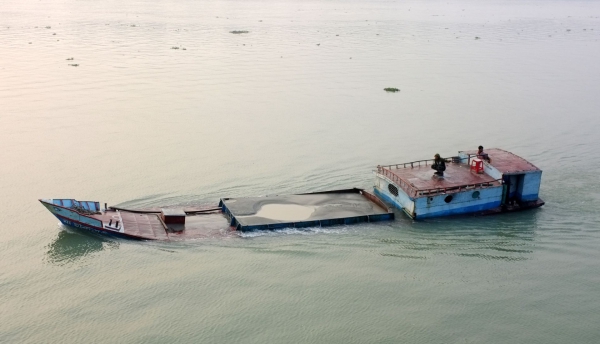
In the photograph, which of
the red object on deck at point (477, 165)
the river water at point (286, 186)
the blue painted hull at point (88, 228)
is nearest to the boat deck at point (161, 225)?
the blue painted hull at point (88, 228)

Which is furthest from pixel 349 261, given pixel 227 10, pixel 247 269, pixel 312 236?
pixel 227 10

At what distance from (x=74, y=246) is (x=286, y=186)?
35.3 ft

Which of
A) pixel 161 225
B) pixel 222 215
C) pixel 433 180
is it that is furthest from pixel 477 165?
pixel 161 225

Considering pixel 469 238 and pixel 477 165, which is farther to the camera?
pixel 477 165

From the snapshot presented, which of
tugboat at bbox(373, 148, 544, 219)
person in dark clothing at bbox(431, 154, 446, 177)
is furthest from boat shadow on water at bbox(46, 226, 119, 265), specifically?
person in dark clothing at bbox(431, 154, 446, 177)

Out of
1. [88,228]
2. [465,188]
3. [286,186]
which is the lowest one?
[286,186]

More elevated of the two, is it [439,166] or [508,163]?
[439,166]

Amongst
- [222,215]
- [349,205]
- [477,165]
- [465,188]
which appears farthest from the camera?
[477,165]

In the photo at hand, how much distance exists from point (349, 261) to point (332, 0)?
169m

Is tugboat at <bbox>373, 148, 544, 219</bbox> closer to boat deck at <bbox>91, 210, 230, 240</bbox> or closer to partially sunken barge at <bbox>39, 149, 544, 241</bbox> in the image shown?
partially sunken barge at <bbox>39, 149, 544, 241</bbox>

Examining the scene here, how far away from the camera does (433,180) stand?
2825cm

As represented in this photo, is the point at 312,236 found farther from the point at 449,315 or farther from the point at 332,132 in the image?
the point at 332,132

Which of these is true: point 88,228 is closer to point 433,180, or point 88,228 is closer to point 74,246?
point 74,246

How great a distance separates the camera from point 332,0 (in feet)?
603
